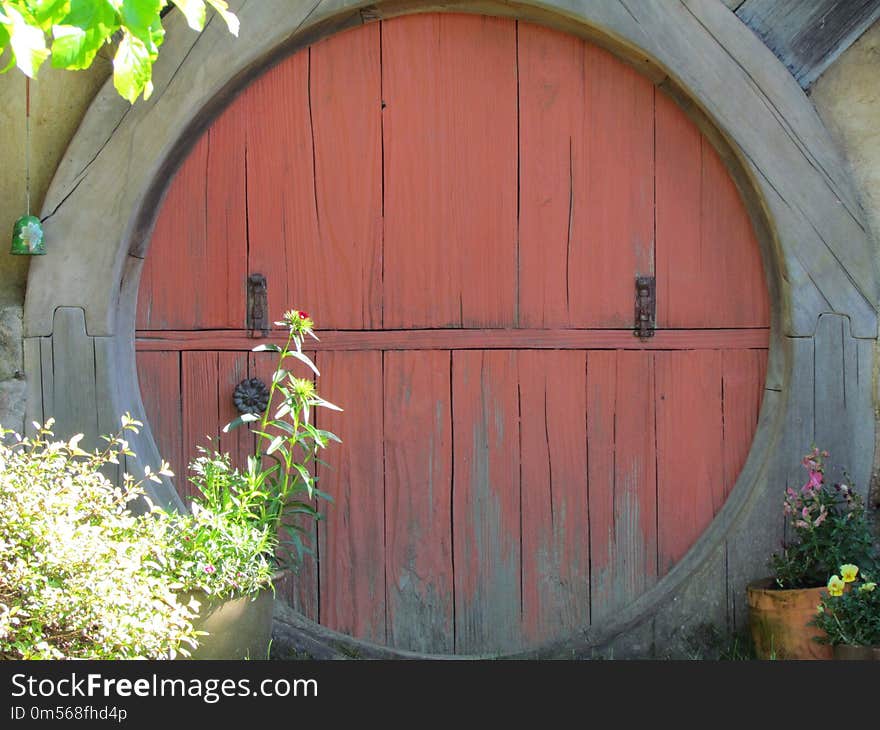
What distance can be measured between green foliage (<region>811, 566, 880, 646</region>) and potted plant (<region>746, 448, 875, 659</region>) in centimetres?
8

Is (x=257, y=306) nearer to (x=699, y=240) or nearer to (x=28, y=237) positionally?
(x=28, y=237)

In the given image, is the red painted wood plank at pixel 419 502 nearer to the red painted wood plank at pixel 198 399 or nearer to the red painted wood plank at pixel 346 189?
the red painted wood plank at pixel 346 189

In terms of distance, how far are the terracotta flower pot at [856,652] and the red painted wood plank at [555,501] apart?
82 cm

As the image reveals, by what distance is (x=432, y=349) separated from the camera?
3748 millimetres

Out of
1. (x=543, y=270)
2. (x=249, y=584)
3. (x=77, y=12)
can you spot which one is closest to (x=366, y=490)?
(x=249, y=584)

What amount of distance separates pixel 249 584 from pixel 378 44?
1.74 metres

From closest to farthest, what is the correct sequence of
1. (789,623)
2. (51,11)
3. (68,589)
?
(51,11), (68,589), (789,623)

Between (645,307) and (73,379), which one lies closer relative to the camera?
(73,379)

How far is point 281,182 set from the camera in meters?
3.71

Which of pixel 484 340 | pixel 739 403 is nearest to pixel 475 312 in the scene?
pixel 484 340

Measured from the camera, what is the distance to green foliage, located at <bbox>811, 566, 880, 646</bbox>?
10.8 ft

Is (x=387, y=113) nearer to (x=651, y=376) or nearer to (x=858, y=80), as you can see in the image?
(x=651, y=376)

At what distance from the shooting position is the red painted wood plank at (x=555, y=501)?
12.4 feet

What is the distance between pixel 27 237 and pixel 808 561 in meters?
2.55
